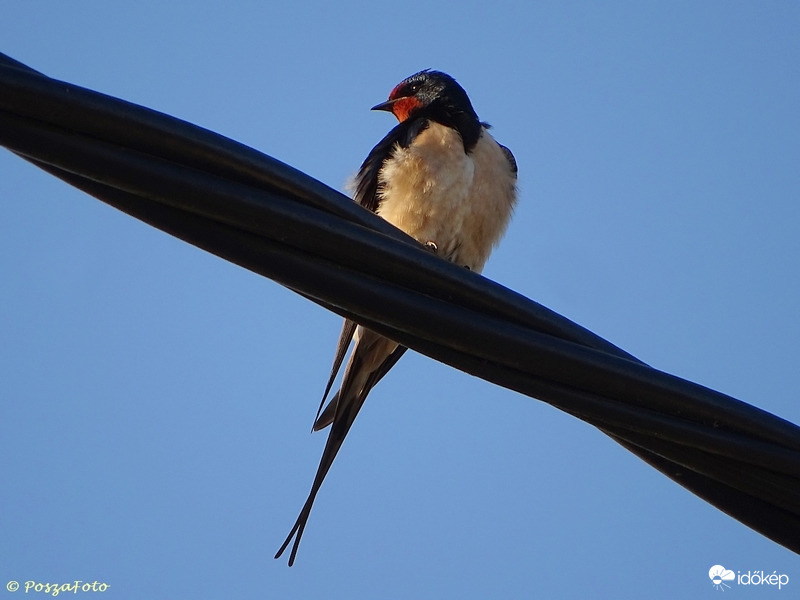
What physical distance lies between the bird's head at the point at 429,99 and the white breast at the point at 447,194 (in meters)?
0.33

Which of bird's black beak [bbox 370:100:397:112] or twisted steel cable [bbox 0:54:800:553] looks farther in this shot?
bird's black beak [bbox 370:100:397:112]

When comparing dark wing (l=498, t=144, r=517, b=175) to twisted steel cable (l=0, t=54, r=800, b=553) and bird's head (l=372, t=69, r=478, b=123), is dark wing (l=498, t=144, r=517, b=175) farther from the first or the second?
twisted steel cable (l=0, t=54, r=800, b=553)

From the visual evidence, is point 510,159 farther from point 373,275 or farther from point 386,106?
point 373,275

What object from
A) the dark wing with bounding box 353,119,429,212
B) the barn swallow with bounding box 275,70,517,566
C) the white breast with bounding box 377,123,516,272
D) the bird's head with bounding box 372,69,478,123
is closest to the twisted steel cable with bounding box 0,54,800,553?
the barn swallow with bounding box 275,70,517,566

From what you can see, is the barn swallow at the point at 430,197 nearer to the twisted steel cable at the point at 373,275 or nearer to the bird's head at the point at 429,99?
the bird's head at the point at 429,99

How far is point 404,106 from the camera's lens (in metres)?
5.22

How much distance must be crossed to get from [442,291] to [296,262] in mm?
243

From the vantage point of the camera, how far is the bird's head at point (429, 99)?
481 centimetres

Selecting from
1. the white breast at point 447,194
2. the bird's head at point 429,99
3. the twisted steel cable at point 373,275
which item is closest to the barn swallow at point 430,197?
the white breast at point 447,194

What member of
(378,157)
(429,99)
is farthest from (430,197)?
(429,99)

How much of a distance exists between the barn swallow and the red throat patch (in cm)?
51

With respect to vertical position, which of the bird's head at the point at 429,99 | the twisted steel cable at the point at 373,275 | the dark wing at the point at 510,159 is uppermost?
the bird's head at the point at 429,99

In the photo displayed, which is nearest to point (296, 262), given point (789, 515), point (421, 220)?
point (789, 515)

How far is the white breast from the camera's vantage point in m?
4.25
